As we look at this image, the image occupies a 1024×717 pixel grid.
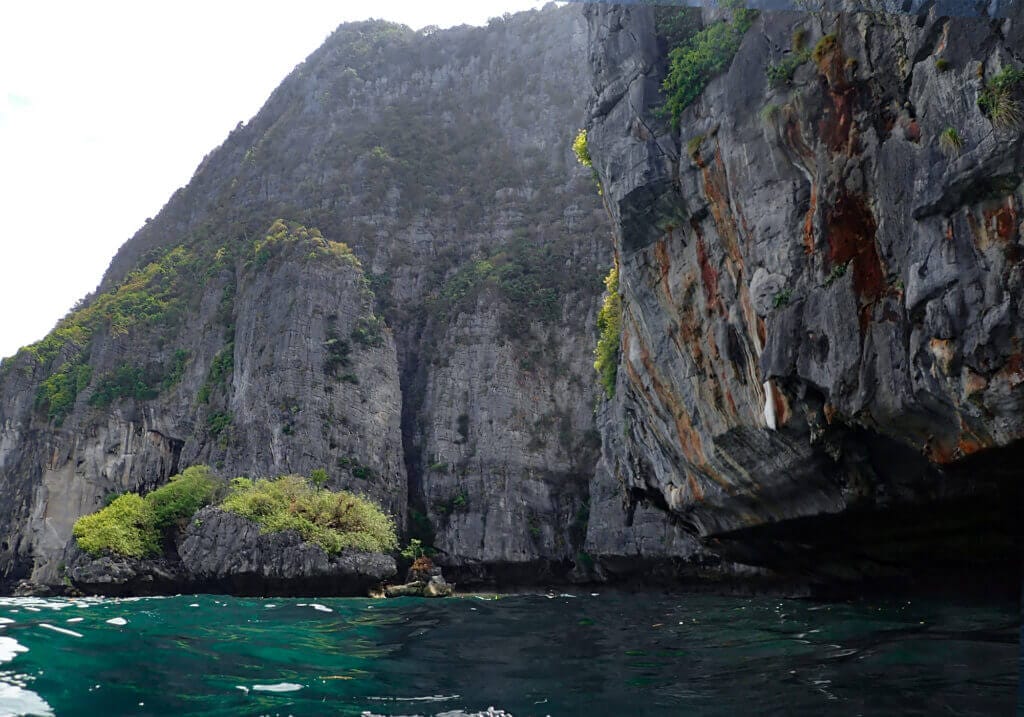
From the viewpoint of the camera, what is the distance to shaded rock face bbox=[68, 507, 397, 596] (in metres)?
33.1

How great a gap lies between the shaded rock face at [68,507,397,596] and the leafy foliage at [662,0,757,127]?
2686 cm

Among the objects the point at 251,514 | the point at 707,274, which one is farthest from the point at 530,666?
the point at 251,514

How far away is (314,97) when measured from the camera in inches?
2876

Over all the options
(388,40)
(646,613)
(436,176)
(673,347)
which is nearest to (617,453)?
(646,613)

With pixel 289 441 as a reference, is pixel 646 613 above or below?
below

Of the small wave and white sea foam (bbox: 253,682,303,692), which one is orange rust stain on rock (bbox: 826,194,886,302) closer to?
the small wave

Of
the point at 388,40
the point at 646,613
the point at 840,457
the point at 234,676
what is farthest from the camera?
the point at 388,40

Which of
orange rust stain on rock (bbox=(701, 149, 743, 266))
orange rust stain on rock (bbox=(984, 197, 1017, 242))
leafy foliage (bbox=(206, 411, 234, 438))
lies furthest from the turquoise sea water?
leafy foliage (bbox=(206, 411, 234, 438))

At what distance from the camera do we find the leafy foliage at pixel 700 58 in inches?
527

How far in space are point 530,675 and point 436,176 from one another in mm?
59450

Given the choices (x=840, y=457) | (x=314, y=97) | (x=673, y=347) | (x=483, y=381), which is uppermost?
(x=314, y=97)

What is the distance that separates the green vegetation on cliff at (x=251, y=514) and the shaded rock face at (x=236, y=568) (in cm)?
63

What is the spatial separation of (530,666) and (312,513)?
94.4 feet

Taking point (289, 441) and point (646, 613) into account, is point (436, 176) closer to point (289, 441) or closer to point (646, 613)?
point (289, 441)
